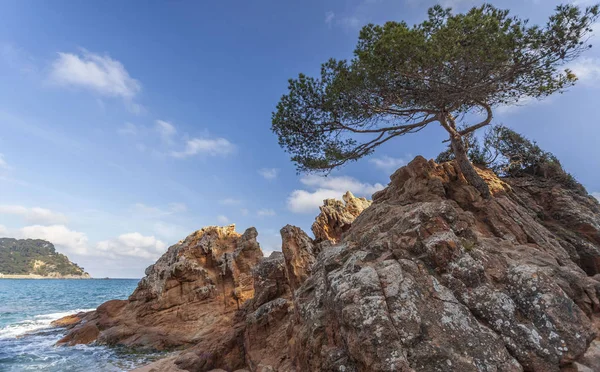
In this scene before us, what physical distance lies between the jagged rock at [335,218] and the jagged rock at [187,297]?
19.2ft

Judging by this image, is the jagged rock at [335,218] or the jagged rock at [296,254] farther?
the jagged rock at [335,218]

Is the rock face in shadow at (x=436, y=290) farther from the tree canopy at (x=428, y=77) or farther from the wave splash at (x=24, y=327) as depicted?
the wave splash at (x=24, y=327)

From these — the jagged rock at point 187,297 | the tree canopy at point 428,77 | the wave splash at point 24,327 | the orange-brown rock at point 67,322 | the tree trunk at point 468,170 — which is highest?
the tree canopy at point 428,77

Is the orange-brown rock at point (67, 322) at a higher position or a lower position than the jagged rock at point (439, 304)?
lower

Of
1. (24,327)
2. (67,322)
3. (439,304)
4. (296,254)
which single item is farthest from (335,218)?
(24,327)

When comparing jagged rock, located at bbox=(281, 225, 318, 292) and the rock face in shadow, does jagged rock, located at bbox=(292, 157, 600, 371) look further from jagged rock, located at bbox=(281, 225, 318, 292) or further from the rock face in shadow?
jagged rock, located at bbox=(281, 225, 318, 292)

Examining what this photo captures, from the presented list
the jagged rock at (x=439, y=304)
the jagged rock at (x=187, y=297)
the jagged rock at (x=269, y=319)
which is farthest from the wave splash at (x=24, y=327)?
the jagged rock at (x=439, y=304)

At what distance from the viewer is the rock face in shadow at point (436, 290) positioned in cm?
621

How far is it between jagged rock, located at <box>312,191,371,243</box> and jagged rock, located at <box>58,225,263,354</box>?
5.84m

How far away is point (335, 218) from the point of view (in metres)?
27.2

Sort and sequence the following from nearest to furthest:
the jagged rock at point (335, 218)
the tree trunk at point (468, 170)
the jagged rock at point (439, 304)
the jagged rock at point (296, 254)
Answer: the jagged rock at point (439, 304) < the tree trunk at point (468, 170) < the jagged rock at point (296, 254) < the jagged rock at point (335, 218)

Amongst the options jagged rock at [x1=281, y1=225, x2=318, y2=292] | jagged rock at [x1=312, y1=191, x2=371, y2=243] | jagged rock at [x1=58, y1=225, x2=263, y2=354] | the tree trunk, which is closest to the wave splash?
jagged rock at [x1=58, y1=225, x2=263, y2=354]

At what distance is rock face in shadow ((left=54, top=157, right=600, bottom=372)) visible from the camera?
6.21 m

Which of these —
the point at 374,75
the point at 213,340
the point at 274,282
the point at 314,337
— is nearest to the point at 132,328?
the point at 213,340
